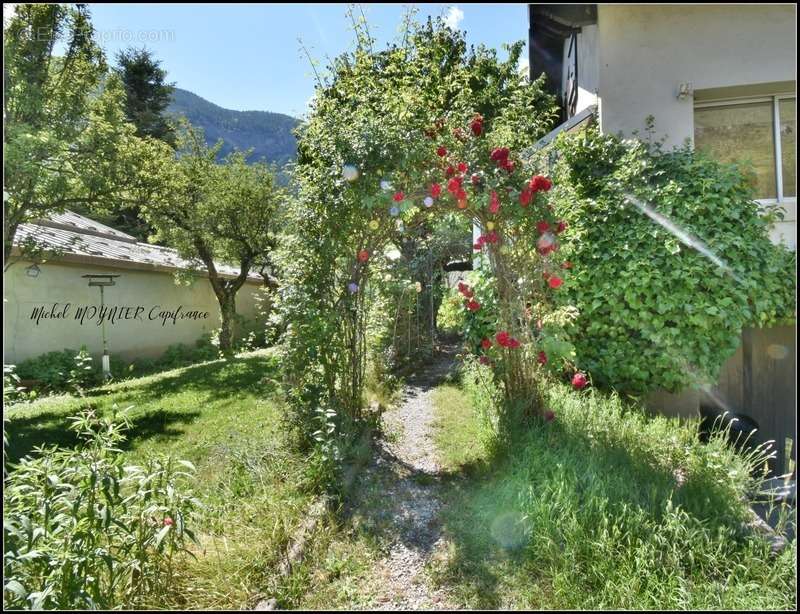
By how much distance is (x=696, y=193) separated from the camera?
451 centimetres

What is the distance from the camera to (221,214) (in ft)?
35.8

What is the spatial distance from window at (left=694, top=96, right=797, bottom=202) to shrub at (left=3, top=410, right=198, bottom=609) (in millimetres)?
7104

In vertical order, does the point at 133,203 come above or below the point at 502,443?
above

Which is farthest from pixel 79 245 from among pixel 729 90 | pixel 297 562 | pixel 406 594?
pixel 729 90

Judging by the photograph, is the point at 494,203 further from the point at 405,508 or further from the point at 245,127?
the point at 245,127

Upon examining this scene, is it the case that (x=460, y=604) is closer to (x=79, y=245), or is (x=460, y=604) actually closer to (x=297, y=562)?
(x=297, y=562)

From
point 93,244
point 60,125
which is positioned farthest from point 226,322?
point 60,125

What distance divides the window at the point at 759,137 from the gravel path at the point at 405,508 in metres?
5.44

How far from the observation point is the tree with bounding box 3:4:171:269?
5.71 m

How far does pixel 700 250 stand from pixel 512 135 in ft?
7.80

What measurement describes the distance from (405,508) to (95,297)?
32.7 ft

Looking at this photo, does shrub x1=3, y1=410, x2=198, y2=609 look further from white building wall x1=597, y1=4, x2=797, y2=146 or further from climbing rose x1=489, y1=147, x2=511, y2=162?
white building wall x1=597, y1=4, x2=797, y2=146

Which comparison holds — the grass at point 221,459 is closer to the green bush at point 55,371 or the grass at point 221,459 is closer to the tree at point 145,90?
the green bush at point 55,371

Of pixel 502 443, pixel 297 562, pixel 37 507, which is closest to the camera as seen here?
pixel 37 507
